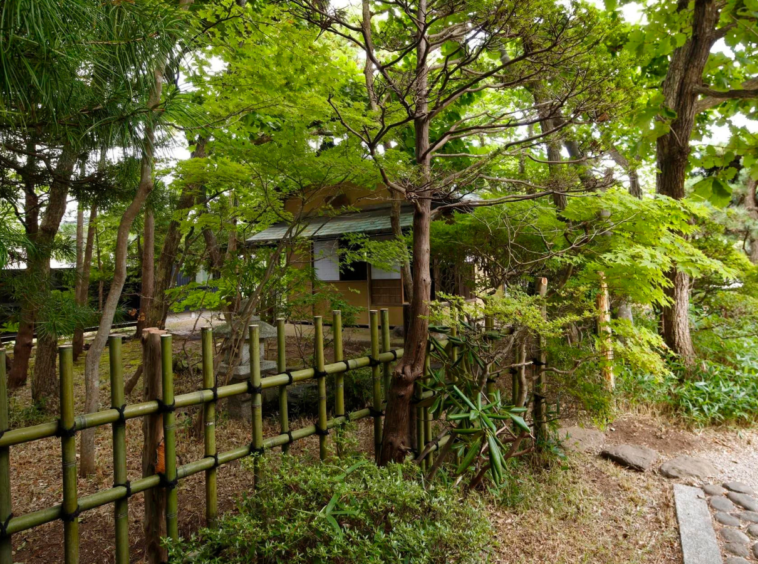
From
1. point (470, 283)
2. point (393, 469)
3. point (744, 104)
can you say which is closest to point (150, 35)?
point (393, 469)

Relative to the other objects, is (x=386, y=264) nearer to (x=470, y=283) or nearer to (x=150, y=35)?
(x=470, y=283)

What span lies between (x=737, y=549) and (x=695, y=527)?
248 mm

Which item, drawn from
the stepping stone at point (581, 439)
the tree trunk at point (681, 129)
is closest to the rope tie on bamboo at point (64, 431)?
the stepping stone at point (581, 439)

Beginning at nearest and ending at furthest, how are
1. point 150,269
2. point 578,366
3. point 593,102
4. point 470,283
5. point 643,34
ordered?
point 593,102, point 578,366, point 643,34, point 470,283, point 150,269

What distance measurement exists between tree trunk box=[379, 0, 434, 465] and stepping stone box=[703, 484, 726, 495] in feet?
8.94

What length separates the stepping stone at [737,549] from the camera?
119 inches

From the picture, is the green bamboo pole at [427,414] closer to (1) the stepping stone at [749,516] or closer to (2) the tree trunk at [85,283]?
(1) the stepping stone at [749,516]

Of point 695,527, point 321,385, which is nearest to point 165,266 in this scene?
point 321,385

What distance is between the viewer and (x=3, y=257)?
197 centimetres

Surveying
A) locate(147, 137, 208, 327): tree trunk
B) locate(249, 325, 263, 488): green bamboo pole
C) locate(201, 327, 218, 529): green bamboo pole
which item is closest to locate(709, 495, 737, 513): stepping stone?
locate(249, 325, 263, 488): green bamboo pole

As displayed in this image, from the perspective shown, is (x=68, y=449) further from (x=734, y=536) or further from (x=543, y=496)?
(x=734, y=536)

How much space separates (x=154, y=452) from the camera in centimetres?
225

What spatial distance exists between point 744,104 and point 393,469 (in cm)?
552

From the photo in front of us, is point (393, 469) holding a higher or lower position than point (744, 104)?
lower
